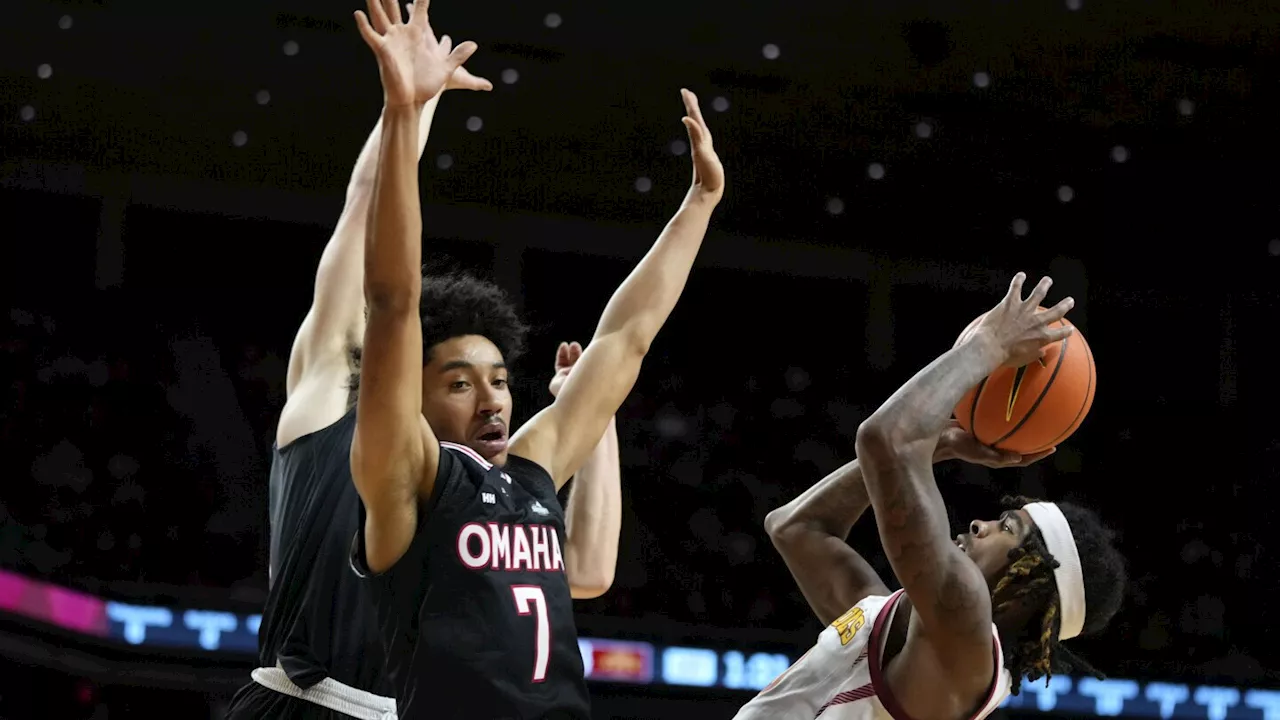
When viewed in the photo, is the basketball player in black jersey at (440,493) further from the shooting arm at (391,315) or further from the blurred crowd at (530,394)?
the blurred crowd at (530,394)

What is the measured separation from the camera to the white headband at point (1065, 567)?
2760 mm

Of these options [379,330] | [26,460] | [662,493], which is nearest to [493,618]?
[379,330]

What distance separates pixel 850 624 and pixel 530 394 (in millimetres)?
7098

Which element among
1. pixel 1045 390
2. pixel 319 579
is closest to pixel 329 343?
pixel 319 579

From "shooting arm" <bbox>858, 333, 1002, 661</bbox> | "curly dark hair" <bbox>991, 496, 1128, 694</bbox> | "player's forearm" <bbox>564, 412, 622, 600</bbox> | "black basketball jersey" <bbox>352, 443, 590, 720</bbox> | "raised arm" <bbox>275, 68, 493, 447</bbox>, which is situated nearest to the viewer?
"black basketball jersey" <bbox>352, 443, 590, 720</bbox>

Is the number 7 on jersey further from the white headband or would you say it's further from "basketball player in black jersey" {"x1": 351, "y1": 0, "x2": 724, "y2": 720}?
the white headband

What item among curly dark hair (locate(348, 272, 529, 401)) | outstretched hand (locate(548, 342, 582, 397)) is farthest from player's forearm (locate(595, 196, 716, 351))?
outstretched hand (locate(548, 342, 582, 397))

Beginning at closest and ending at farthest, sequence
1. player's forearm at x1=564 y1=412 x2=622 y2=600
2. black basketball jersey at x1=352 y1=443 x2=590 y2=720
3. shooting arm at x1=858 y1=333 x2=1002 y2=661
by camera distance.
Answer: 1. black basketball jersey at x1=352 y1=443 x2=590 y2=720
2. shooting arm at x1=858 y1=333 x2=1002 y2=661
3. player's forearm at x1=564 y1=412 x2=622 y2=600

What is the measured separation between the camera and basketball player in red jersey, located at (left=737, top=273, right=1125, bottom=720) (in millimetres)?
2559

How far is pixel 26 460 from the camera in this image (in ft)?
27.5

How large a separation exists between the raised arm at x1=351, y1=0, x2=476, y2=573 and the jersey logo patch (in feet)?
3.17

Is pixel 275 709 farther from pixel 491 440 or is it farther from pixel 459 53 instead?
pixel 459 53

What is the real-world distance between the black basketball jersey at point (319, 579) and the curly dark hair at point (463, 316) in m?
→ 0.17

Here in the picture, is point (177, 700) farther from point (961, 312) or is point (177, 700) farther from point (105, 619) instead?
point (961, 312)
